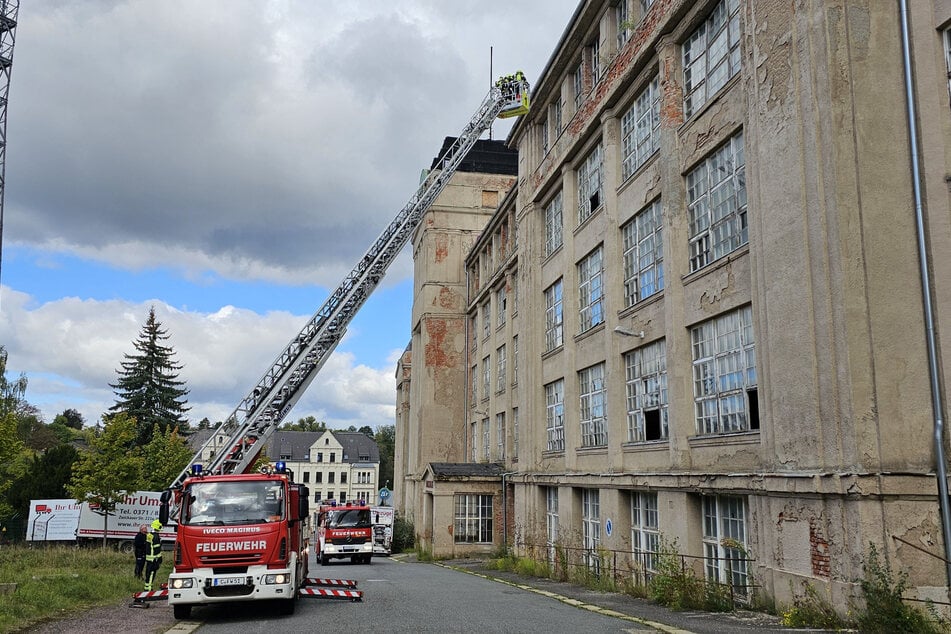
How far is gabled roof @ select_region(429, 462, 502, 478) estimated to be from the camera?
32562 millimetres

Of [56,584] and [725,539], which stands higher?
[725,539]

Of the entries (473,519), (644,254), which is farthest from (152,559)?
(473,519)

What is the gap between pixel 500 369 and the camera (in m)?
35.1

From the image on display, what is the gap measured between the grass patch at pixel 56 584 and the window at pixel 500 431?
1454 centimetres

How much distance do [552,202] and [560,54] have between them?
189 inches

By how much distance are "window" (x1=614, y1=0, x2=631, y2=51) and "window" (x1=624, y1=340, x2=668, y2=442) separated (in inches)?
321

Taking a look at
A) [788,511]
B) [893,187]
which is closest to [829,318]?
[893,187]

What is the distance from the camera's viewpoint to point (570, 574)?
826 inches

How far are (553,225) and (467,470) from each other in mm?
11881

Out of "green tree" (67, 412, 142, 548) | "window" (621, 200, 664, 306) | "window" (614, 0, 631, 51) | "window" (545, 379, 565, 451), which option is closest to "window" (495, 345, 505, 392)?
"window" (545, 379, 565, 451)

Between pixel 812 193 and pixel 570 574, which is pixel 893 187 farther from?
pixel 570 574

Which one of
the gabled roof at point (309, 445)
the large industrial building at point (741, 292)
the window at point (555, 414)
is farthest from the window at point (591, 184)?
the gabled roof at point (309, 445)

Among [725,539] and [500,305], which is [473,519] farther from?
[725,539]

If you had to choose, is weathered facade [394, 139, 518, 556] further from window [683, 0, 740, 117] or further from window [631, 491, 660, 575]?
window [683, 0, 740, 117]
